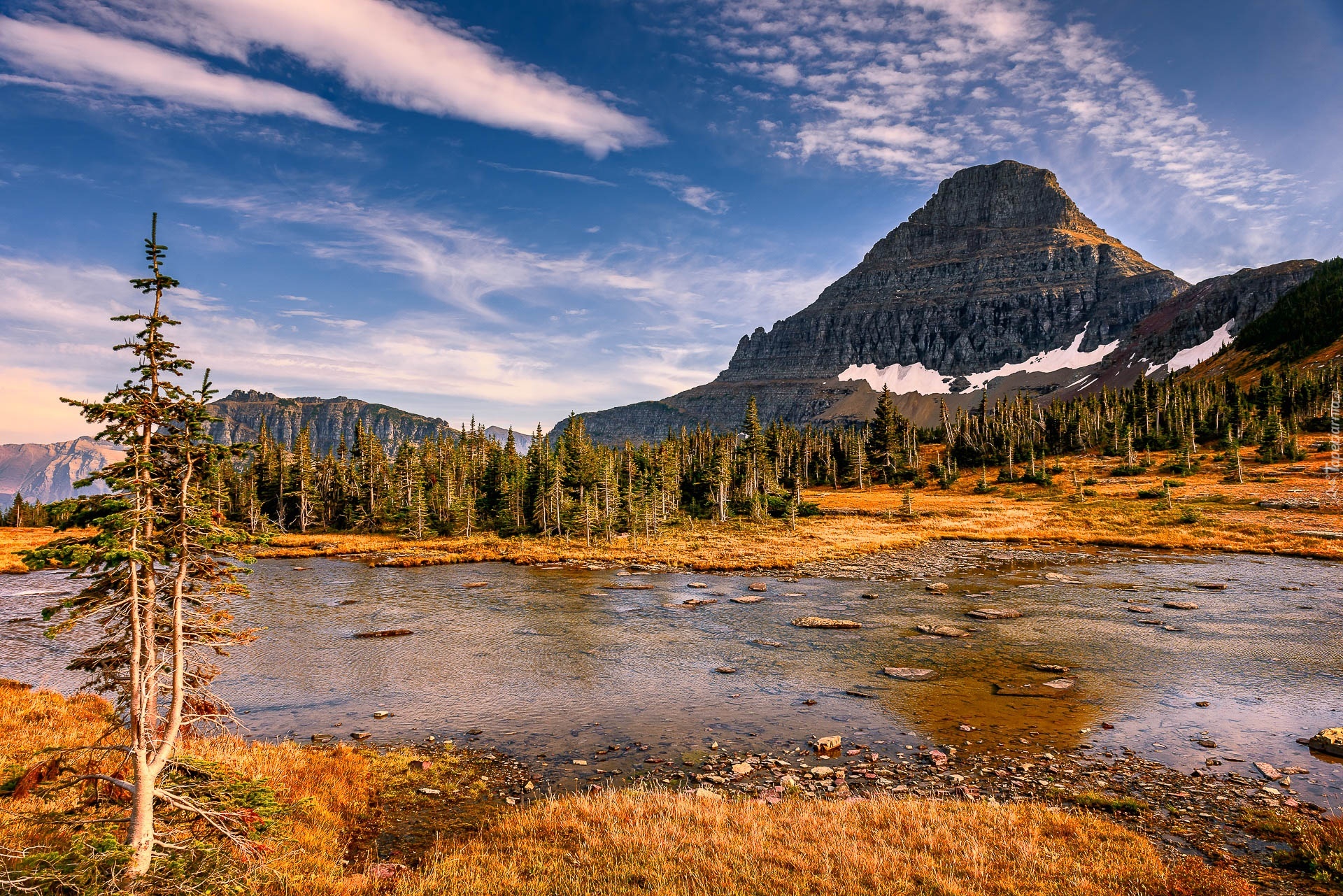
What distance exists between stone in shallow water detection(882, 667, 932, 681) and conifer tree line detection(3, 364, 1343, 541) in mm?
49635

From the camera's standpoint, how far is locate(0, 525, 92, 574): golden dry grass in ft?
183

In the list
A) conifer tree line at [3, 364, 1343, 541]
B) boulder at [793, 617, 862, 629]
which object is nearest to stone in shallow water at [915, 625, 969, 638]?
boulder at [793, 617, 862, 629]

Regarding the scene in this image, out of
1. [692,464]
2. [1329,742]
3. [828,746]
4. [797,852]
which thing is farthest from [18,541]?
[1329,742]

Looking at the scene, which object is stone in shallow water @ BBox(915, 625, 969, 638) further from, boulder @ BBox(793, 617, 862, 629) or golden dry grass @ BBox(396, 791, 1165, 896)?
golden dry grass @ BBox(396, 791, 1165, 896)

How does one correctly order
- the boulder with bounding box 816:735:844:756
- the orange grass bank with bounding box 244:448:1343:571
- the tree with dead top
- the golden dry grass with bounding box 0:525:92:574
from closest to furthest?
the tree with dead top < the boulder with bounding box 816:735:844:756 < the golden dry grass with bounding box 0:525:92:574 < the orange grass bank with bounding box 244:448:1343:571

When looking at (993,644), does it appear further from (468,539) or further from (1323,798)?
(468,539)

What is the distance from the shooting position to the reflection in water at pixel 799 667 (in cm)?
1808

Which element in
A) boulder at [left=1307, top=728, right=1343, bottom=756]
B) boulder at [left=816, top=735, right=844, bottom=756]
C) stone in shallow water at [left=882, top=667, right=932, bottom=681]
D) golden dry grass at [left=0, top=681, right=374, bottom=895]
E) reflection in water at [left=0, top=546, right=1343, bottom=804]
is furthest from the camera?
stone in shallow water at [left=882, top=667, right=932, bottom=681]

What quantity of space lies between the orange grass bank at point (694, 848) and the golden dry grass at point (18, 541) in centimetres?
4190

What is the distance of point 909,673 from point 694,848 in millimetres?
15432

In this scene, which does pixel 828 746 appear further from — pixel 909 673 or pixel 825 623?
pixel 825 623

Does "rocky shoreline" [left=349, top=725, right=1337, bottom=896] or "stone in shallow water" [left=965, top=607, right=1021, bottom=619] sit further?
"stone in shallow water" [left=965, top=607, right=1021, bottom=619]

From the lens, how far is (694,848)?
10.7 m

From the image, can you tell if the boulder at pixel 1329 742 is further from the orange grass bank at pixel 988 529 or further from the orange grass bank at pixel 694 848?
the orange grass bank at pixel 988 529
